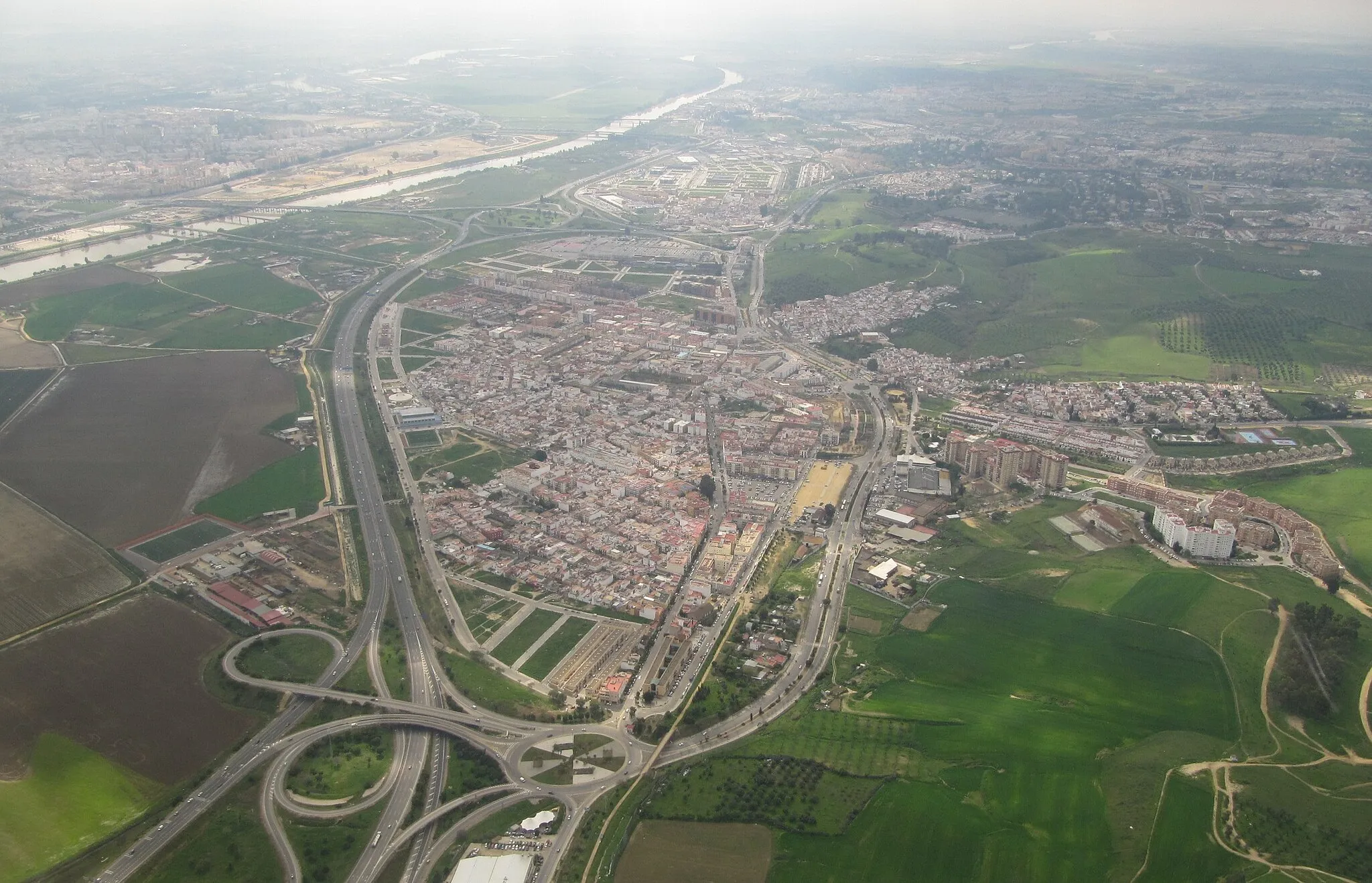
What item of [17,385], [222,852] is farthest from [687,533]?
[17,385]

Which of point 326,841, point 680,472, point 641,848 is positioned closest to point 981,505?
point 680,472

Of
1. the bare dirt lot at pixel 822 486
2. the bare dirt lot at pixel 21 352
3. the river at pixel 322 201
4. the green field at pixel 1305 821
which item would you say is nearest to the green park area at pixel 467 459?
the bare dirt lot at pixel 822 486

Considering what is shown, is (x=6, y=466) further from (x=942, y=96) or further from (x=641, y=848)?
(x=942, y=96)

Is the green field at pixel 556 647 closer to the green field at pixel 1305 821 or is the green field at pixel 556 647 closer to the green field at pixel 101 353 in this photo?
the green field at pixel 1305 821

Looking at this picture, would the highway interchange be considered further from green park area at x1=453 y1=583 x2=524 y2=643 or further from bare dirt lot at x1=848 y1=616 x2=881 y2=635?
bare dirt lot at x1=848 y1=616 x2=881 y2=635

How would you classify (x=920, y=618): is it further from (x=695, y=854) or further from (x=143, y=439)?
(x=143, y=439)

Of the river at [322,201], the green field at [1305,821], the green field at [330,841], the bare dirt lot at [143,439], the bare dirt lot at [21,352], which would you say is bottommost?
the green field at [330,841]
